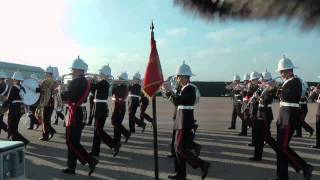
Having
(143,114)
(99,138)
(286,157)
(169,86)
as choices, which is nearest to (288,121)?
(286,157)

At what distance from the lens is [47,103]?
1240 centimetres

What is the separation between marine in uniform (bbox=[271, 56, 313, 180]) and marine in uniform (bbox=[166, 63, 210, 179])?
1211 mm

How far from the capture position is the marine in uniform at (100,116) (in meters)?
9.45

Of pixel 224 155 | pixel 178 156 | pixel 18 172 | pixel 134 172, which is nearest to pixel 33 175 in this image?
pixel 134 172

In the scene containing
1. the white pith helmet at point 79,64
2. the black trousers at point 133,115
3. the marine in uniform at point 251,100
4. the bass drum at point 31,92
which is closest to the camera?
the white pith helmet at point 79,64

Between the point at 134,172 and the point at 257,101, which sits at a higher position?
the point at 257,101

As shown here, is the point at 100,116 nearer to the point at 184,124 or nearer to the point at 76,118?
the point at 76,118

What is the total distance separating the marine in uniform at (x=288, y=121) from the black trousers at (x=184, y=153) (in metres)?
1.17

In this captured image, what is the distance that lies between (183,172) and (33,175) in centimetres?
231

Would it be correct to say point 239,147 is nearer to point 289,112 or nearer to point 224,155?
point 224,155

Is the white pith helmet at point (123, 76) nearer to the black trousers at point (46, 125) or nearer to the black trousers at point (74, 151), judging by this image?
the black trousers at point (46, 125)

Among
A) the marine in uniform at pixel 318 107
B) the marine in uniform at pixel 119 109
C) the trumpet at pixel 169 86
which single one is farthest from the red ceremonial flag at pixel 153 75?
the marine in uniform at pixel 318 107

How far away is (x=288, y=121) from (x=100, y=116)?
381 centimetres

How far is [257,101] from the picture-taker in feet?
33.2
